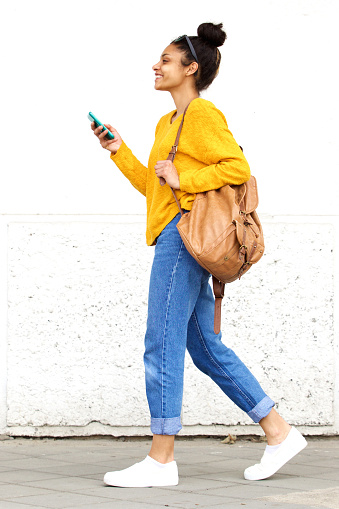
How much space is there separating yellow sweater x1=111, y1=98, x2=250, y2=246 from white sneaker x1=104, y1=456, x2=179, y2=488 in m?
0.92

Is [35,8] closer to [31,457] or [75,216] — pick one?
[75,216]

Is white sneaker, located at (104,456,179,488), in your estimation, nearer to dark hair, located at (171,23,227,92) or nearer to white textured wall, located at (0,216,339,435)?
white textured wall, located at (0,216,339,435)

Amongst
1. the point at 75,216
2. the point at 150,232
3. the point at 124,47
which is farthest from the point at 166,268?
the point at 124,47

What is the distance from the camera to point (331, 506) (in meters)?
3.01

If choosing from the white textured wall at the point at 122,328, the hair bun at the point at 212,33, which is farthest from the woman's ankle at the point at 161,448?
the hair bun at the point at 212,33

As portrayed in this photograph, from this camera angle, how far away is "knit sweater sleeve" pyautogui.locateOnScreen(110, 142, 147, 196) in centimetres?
370

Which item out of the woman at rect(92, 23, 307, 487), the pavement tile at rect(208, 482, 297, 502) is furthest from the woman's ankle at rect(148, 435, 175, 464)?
the pavement tile at rect(208, 482, 297, 502)

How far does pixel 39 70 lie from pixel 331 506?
2.84 m

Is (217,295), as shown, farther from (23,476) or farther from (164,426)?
(23,476)

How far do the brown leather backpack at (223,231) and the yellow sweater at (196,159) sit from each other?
0.05m

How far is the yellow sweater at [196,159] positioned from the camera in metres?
3.31

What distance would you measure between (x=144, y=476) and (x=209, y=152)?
1.32 metres

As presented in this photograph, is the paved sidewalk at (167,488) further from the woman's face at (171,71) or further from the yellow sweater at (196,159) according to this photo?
the woman's face at (171,71)

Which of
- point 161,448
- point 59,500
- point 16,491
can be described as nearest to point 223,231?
point 161,448
